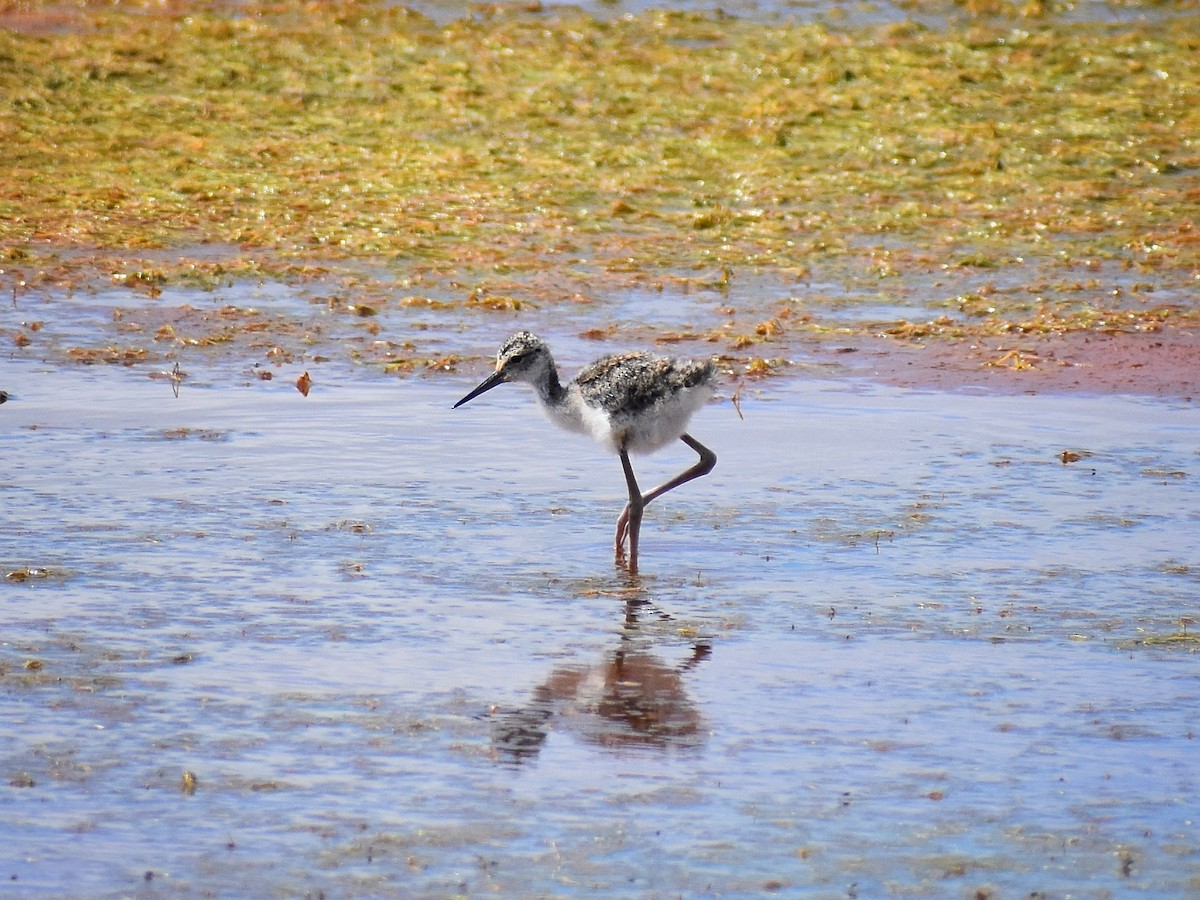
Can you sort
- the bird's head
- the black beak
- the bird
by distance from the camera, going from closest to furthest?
the bird
the bird's head
the black beak

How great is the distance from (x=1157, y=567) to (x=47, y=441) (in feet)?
16.5

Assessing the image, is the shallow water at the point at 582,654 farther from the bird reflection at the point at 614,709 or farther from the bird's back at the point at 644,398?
the bird's back at the point at 644,398

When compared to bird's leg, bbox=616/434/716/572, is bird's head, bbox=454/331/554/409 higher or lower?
higher

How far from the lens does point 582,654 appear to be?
655 cm

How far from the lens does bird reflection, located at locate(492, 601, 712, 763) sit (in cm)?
578

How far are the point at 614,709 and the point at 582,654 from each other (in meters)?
0.51

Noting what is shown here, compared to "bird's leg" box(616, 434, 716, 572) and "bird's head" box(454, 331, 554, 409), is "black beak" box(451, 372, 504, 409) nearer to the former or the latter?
"bird's head" box(454, 331, 554, 409)

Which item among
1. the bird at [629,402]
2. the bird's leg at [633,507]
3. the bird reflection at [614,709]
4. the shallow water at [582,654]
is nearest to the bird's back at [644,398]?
the bird at [629,402]

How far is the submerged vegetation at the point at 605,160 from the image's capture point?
1327 centimetres

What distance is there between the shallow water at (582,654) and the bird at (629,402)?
0.23m

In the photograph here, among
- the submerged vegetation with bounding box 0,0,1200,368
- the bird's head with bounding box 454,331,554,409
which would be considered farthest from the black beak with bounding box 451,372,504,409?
the submerged vegetation with bounding box 0,0,1200,368

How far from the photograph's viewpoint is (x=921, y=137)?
55.4 feet

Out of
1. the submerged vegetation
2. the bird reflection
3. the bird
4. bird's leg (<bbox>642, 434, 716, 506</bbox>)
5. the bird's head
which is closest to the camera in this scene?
the bird reflection

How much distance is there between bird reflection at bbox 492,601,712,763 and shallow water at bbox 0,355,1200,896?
2 cm
